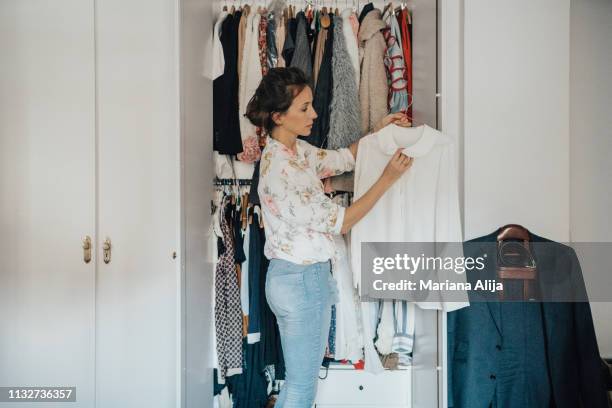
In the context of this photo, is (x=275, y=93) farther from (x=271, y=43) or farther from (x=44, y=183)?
(x=44, y=183)

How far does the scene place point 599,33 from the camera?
176 cm

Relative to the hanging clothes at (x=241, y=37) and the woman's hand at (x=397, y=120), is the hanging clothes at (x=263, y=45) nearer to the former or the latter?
the hanging clothes at (x=241, y=37)

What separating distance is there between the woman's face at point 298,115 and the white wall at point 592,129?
1.19m

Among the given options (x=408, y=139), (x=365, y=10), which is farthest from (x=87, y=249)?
(x=365, y=10)

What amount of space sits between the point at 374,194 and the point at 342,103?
58cm

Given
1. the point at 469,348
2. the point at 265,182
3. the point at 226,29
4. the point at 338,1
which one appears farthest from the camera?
the point at 338,1

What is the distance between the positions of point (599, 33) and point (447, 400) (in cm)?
165

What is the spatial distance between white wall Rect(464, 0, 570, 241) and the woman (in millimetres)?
324

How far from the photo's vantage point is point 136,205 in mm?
1772

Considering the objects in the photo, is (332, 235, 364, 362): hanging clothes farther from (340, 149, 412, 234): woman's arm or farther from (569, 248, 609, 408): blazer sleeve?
(569, 248, 609, 408): blazer sleeve

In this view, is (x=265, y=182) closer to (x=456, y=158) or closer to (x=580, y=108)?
(x=456, y=158)

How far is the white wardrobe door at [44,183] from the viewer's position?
1.63 meters

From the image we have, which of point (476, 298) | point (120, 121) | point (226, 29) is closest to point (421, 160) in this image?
point (476, 298)

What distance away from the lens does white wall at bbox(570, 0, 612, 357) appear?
176cm
